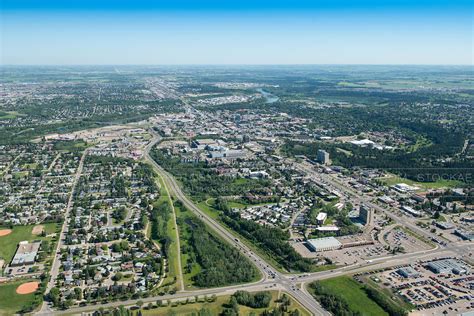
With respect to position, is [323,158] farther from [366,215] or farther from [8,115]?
[8,115]

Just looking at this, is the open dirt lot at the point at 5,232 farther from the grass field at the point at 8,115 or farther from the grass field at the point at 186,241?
the grass field at the point at 8,115

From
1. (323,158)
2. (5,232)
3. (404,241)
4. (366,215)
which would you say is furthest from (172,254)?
(323,158)

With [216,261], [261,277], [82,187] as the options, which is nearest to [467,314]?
[261,277]

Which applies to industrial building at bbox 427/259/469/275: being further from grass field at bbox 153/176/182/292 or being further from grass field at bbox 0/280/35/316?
grass field at bbox 0/280/35/316

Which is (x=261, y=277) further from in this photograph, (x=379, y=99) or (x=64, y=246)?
(x=379, y=99)

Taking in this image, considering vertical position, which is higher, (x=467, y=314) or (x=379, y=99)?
(x=379, y=99)
